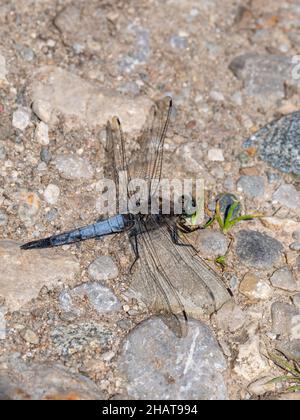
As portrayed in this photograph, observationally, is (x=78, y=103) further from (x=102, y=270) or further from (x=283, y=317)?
(x=283, y=317)

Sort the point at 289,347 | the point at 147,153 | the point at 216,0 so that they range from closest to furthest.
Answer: the point at 289,347
the point at 147,153
the point at 216,0

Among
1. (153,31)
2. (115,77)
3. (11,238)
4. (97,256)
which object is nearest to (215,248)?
(97,256)

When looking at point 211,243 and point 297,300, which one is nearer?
point 297,300

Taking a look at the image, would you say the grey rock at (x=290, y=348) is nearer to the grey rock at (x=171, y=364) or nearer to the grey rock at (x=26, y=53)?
the grey rock at (x=171, y=364)

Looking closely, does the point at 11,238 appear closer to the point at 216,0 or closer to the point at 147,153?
the point at 147,153

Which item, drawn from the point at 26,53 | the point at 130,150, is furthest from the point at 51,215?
the point at 26,53
